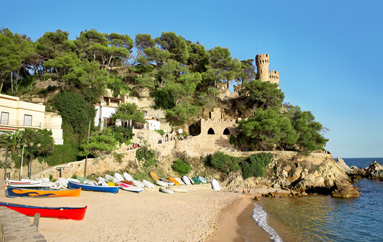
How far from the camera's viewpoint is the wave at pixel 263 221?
13.1m

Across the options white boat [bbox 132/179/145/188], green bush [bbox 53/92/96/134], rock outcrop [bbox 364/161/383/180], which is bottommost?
rock outcrop [bbox 364/161/383/180]

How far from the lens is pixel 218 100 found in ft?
145

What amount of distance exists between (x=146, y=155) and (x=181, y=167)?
14.0ft

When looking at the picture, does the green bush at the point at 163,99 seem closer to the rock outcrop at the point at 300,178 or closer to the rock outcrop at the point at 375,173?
the rock outcrop at the point at 300,178

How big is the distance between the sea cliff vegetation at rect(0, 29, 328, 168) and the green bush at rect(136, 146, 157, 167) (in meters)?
0.18

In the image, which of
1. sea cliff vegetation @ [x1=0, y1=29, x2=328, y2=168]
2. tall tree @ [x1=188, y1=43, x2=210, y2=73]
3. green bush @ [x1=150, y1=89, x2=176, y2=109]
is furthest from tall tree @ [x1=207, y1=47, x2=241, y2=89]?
green bush @ [x1=150, y1=89, x2=176, y2=109]

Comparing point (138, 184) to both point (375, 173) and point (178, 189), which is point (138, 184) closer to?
point (178, 189)

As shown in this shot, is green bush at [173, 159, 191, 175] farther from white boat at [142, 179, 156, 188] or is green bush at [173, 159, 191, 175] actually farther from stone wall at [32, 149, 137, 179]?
white boat at [142, 179, 156, 188]

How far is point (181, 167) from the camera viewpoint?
2739 cm

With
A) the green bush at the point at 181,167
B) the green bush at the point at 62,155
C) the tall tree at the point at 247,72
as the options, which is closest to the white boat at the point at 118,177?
the green bush at the point at 62,155

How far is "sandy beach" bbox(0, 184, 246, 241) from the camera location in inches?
418

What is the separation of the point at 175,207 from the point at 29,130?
526 inches

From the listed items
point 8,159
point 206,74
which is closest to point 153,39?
point 206,74

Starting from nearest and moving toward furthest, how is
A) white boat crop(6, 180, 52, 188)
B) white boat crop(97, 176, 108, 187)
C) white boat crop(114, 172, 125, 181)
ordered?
1. white boat crop(6, 180, 52, 188)
2. white boat crop(97, 176, 108, 187)
3. white boat crop(114, 172, 125, 181)
